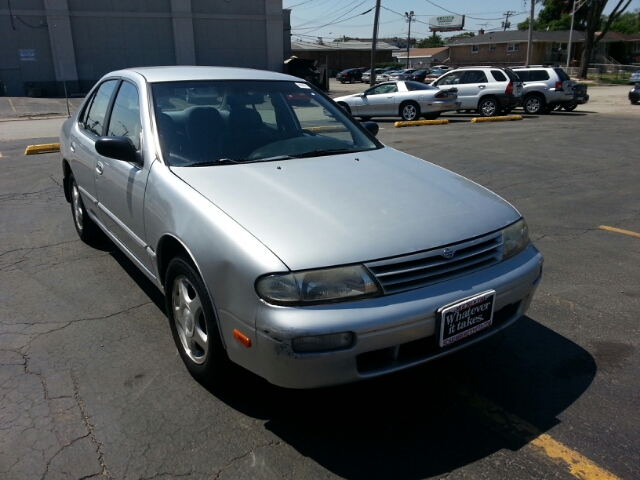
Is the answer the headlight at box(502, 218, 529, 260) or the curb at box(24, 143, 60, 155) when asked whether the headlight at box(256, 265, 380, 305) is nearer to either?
the headlight at box(502, 218, 529, 260)

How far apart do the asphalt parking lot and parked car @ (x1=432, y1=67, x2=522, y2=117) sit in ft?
49.7

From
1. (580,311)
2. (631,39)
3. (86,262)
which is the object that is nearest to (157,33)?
(86,262)

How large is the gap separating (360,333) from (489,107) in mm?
→ 18890

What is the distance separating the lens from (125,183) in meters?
3.68

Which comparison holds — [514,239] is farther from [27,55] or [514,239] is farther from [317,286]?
[27,55]

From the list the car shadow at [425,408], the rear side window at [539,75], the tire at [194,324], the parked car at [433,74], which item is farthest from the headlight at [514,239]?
the parked car at [433,74]

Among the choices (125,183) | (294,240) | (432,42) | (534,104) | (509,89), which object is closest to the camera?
(294,240)

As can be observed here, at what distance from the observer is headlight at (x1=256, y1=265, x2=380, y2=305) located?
239 cm

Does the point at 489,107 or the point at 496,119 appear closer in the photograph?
the point at 496,119

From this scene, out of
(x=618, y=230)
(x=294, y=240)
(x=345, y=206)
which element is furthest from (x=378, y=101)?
(x=294, y=240)

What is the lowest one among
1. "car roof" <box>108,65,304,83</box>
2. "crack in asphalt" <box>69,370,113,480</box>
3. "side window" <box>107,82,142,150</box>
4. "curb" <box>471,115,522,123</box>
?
"curb" <box>471,115,522,123</box>

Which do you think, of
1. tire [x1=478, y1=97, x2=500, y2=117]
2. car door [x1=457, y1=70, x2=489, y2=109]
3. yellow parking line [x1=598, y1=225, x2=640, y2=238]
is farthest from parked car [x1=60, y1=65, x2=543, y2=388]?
car door [x1=457, y1=70, x2=489, y2=109]

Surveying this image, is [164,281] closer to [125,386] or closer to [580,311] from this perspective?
[125,386]

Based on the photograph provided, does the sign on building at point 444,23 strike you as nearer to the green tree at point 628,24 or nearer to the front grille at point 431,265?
A: the green tree at point 628,24
